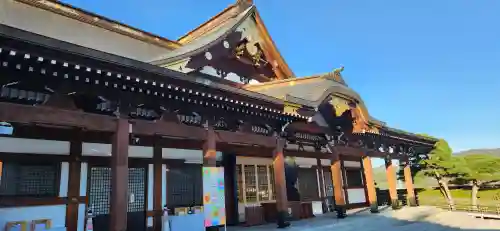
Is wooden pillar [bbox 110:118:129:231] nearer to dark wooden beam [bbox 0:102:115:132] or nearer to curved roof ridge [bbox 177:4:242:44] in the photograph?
dark wooden beam [bbox 0:102:115:132]

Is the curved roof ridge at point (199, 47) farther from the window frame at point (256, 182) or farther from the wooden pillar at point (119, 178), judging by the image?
the window frame at point (256, 182)

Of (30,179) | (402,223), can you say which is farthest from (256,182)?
(30,179)

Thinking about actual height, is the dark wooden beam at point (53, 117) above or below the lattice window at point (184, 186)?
above

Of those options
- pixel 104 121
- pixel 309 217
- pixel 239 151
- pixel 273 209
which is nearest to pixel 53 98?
pixel 104 121

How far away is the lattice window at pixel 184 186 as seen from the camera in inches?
420

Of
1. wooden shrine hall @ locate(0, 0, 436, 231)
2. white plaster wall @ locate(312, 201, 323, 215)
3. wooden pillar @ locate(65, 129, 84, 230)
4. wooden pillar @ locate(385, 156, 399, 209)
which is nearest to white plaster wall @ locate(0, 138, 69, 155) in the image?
wooden shrine hall @ locate(0, 0, 436, 231)

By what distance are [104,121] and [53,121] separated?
105 cm

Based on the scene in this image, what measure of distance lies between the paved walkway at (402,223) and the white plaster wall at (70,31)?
322 inches

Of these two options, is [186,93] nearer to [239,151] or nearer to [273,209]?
[239,151]

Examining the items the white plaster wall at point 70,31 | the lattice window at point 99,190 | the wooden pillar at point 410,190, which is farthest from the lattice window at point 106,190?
the wooden pillar at point 410,190

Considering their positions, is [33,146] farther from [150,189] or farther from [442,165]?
[442,165]

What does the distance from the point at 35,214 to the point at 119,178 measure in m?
2.34

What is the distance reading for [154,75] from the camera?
753 centimetres

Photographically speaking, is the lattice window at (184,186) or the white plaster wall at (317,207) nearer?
the lattice window at (184,186)
